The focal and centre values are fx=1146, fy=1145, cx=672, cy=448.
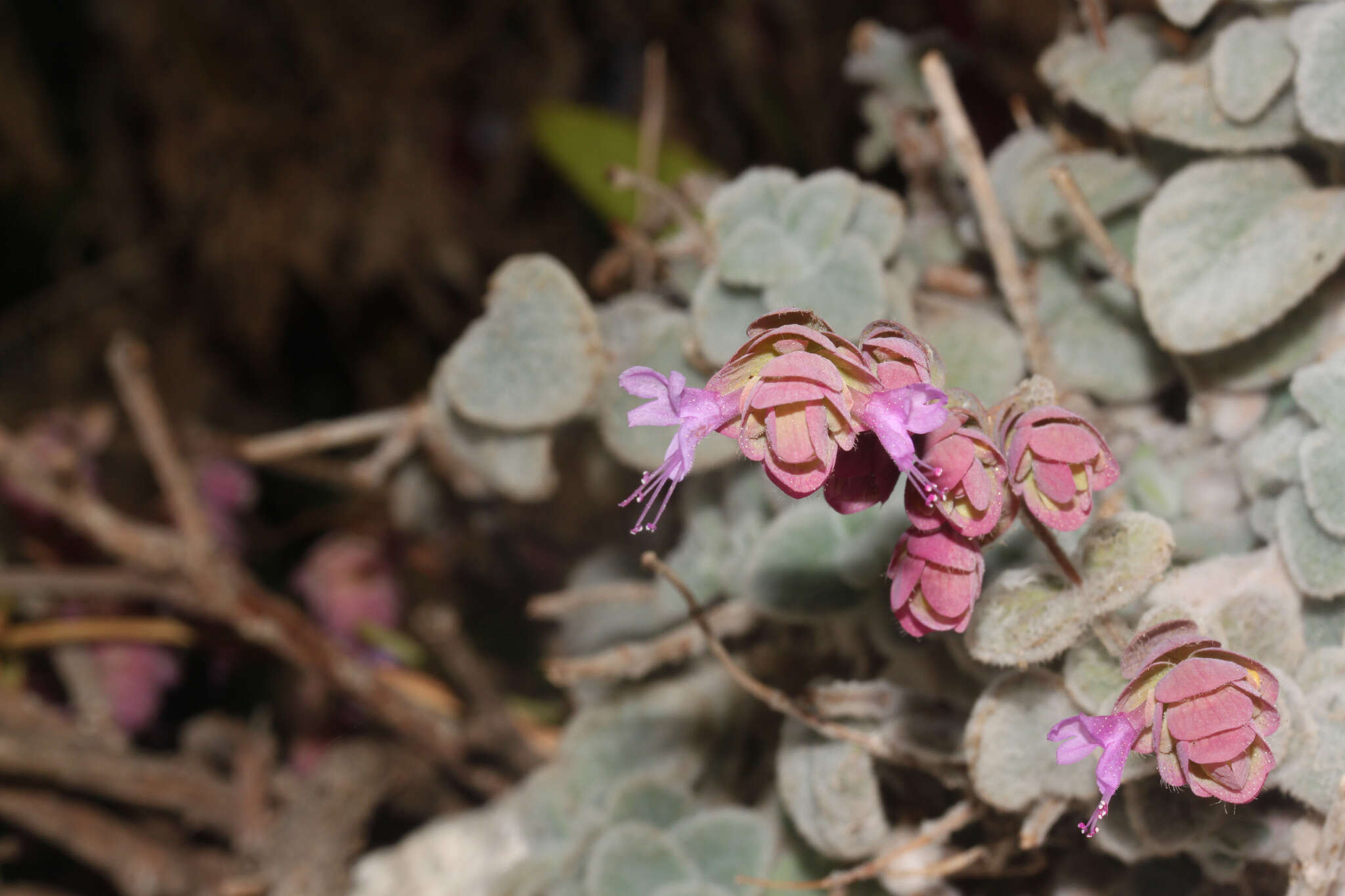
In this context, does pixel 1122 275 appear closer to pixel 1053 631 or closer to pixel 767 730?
pixel 1053 631

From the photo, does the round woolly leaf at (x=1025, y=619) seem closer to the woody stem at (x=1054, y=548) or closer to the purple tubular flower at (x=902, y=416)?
the woody stem at (x=1054, y=548)

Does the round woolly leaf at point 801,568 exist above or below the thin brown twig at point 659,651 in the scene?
below

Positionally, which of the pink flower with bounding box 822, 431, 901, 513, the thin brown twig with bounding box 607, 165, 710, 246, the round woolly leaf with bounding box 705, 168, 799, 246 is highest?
the thin brown twig with bounding box 607, 165, 710, 246

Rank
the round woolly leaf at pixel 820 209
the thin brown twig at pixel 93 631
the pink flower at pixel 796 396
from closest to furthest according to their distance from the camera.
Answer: the pink flower at pixel 796 396 → the round woolly leaf at pixel 820 209 → the thin brown twig at pixel 93 631

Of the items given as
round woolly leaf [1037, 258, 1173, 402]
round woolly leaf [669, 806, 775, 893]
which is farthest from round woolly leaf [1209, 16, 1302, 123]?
round woolly leaf [669, 806, 775, 893]

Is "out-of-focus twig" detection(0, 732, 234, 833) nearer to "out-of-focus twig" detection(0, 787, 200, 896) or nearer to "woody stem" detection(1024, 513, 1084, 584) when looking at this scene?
"out-of-focus twig" detection(0, 787, 200, 896)

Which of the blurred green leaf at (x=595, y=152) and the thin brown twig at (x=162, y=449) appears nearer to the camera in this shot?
the thin brown twig at (x=162, y=449)

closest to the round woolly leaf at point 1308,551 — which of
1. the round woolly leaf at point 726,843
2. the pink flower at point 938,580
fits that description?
the pink flower at point 938,580
